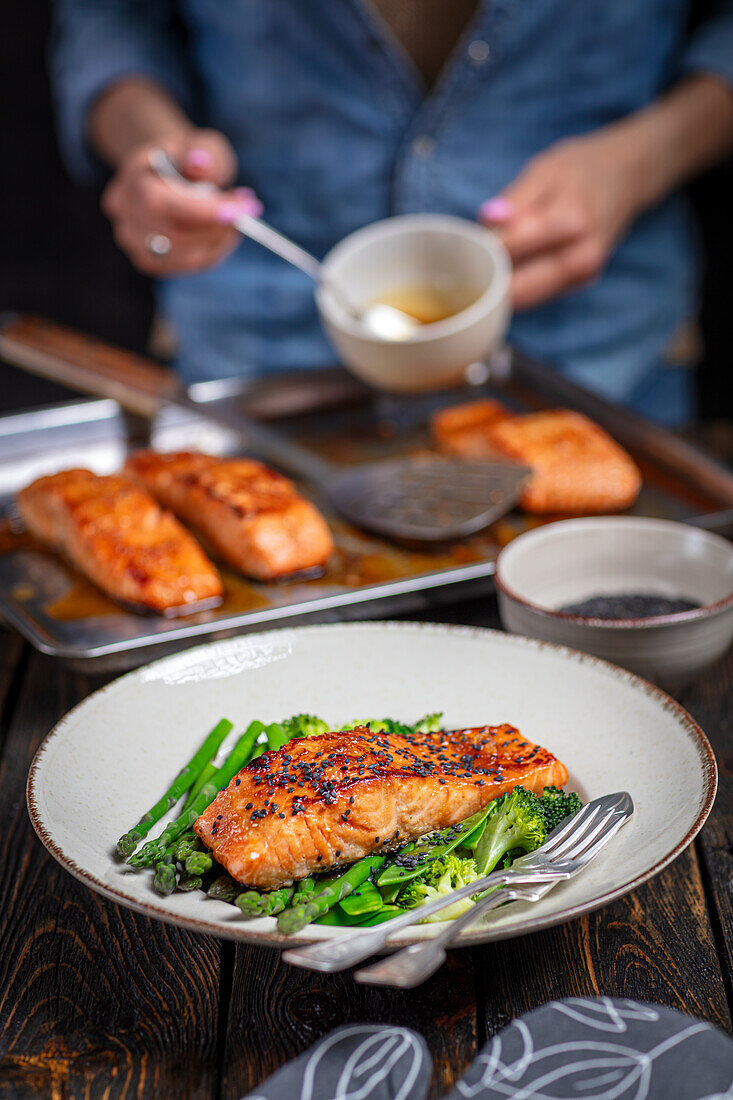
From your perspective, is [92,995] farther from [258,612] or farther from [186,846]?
[258,612]

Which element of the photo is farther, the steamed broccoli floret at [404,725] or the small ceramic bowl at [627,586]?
the small ceramic bowl at [627,586]

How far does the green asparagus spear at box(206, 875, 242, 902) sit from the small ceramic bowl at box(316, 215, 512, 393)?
1603 mm

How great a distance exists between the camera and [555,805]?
4.73ft

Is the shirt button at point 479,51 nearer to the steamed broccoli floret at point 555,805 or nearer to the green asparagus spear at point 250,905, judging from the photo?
the steamed broccoli floret at point 555,805

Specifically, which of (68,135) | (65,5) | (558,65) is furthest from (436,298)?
(65,5)

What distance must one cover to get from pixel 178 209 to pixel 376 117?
2.58 feet

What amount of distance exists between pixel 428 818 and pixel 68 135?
2.87 meters

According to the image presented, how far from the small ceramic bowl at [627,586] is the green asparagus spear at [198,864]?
0.73 meters

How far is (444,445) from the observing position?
2.87m

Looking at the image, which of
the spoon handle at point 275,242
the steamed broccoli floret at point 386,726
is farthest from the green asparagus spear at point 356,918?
the spoon handle at point 275,242

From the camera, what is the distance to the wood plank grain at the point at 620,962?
134 cm

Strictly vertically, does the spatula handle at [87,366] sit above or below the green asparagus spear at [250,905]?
below

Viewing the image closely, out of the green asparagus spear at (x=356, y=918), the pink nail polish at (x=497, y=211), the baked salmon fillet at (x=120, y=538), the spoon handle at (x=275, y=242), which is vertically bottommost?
the baked salmon fillet at (x=120, y=538)

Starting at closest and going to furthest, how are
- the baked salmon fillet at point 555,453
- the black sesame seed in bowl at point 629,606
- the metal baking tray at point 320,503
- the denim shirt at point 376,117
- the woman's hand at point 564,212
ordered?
the black sesame seed in bowl at point 629,606 → the metal baking tray at point 320,503 → the baked salmon fillet at point 555,453 → the woman's hand at point 564,212 → the denim shirt at point 376,117
